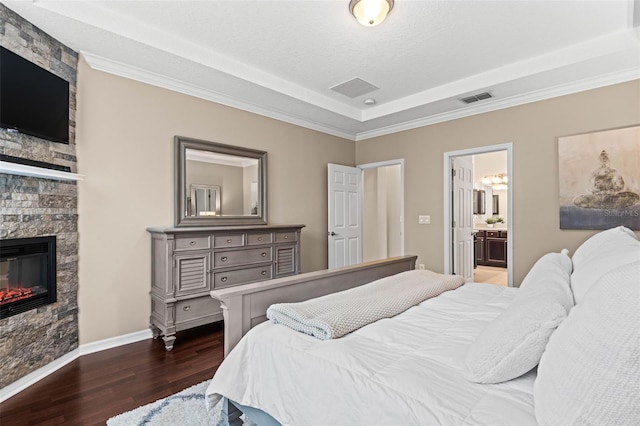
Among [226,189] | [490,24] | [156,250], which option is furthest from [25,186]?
[490,24]

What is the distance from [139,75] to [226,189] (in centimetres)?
143

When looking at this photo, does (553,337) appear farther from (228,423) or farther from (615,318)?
(228,423)

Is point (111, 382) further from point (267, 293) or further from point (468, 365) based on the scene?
point (468, 365)

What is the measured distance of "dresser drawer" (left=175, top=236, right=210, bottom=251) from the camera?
305 cm

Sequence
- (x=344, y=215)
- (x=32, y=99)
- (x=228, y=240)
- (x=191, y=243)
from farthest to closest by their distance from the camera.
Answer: (x=344, y=215), (x=228, y=240), (x=191, y=243), (x=32, y=99)

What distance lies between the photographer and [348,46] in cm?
302

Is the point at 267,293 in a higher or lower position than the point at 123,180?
lower

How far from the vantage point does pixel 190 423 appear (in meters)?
1.86

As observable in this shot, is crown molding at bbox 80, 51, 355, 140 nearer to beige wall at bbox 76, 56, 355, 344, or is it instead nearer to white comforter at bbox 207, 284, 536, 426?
beige wall at bbox 76, 56, 355, 344

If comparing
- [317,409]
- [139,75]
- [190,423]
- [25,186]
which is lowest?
[190,423]

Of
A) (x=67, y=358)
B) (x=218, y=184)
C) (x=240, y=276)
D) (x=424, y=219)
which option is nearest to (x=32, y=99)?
(x=218, y=184)

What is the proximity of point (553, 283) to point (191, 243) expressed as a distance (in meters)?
2.81

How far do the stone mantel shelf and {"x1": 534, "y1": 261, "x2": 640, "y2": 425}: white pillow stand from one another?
2.95 m

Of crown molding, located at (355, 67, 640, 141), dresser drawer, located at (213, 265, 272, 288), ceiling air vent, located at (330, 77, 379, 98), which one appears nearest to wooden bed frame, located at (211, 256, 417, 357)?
dresser drawer, located at (213, 265, 272, 288)
